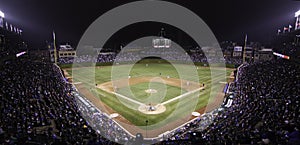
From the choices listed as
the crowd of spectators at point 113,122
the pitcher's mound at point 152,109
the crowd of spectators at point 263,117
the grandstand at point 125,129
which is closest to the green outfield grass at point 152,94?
the pitcher's mound at point 152,109

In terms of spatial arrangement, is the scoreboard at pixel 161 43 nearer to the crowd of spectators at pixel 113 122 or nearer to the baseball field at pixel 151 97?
the baseball field at pixel 151 97

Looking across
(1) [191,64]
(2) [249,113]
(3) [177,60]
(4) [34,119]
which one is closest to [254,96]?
(2) [249,113]

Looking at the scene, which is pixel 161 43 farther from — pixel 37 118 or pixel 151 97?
pixel 37 118

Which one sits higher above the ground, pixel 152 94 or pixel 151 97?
pixel 152 94

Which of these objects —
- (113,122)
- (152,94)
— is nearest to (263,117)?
(113,122)

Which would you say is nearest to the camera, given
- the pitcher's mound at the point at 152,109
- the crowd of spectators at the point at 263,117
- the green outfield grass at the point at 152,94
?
the crowd of spectators at the point at 263,117

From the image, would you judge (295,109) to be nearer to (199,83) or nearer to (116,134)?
(116,134)

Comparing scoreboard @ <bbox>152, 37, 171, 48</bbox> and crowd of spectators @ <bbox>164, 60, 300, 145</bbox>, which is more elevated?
scoreboard @ <bbox>152, 37, 171, 48</bbox>

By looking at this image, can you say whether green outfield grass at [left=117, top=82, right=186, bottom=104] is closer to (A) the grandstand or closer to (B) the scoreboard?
(A) the grandstand

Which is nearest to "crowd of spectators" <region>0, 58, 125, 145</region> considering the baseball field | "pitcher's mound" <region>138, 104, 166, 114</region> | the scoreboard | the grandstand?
the grandstand
